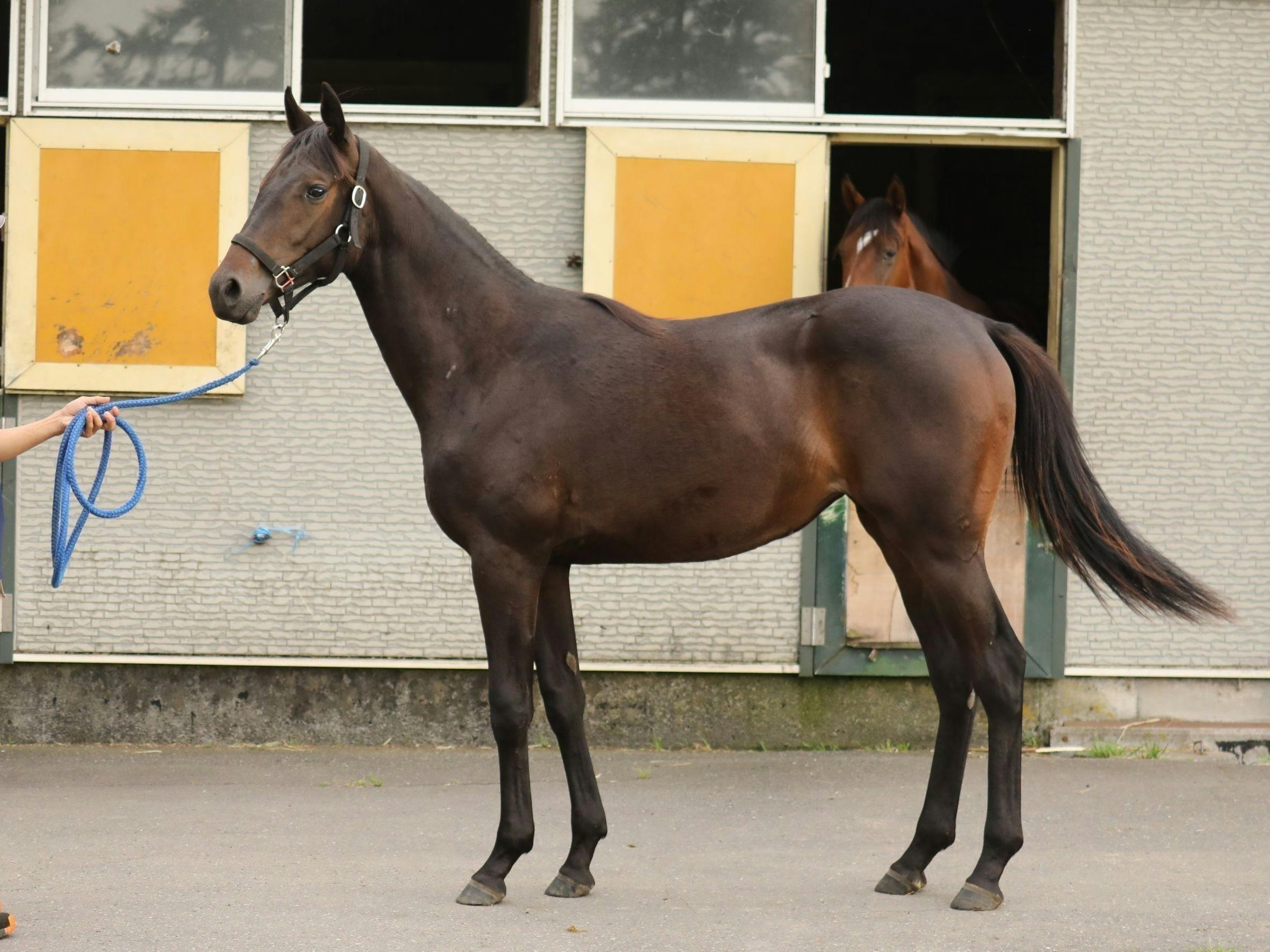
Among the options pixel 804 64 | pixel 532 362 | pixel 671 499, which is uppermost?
pixel 804 64

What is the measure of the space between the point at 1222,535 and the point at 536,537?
3938 millimetres

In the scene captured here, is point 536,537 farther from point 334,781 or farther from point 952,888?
point 334,781

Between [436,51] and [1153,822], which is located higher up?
[436,51]

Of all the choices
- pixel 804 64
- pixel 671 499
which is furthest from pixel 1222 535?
pixel 671 499

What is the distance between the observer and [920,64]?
9.30 m

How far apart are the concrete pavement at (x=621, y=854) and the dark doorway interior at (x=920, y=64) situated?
4478 millimetres

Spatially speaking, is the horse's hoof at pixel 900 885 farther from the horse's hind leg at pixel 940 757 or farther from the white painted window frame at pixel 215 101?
the white painted window frame at pixel 215 101

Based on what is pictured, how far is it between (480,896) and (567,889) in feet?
0.89

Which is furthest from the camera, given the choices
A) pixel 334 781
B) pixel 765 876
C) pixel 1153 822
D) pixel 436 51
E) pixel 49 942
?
pixel 436 51

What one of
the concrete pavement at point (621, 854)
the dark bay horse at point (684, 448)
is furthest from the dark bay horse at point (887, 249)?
the concrete pavement at point (621, 854)

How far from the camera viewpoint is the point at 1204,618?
4891mm

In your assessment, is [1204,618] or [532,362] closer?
[532,362]

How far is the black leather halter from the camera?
4.09 metres

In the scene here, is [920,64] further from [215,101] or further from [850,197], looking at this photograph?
[215,101]
